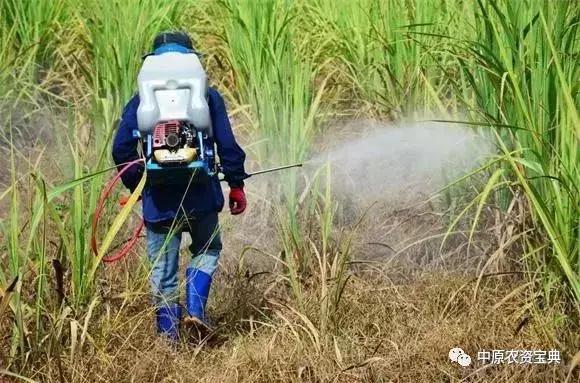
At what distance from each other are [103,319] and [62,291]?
0.16 m

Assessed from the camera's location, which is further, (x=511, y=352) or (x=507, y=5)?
(x=507, y=5)

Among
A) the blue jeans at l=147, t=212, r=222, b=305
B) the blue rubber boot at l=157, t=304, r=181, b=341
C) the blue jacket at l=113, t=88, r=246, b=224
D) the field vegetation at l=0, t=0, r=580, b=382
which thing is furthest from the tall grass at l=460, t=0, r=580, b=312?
the blue rubber boot at l=157, t=304, r=181, b=341

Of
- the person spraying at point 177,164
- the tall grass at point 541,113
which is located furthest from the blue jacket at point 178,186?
the tall grass at point 541,113

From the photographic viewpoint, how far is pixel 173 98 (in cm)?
286

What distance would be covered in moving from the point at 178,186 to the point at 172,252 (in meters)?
0.21

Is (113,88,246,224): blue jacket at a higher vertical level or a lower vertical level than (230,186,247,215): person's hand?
higher

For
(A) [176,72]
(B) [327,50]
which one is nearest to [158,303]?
(A) [176,72]

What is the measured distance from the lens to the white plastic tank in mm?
2850

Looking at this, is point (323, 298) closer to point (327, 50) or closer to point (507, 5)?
point (507, 5)

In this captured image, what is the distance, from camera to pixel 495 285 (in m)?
3.20

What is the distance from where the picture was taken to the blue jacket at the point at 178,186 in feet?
9.98

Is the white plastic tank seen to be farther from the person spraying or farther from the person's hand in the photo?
the person's hand

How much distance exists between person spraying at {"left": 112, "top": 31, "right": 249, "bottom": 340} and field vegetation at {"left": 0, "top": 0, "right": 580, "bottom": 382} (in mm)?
76

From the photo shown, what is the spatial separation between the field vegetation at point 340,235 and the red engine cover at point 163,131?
0.16 meters
